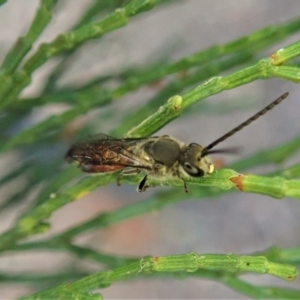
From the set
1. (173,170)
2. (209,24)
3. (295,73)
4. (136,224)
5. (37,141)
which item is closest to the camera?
(295,73)

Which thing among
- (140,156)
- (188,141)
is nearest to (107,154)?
(140,156)

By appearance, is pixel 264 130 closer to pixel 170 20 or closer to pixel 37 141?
pixel 170 20

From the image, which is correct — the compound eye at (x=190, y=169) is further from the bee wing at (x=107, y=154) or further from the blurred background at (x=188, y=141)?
the blurred background at (x=188, y=141)

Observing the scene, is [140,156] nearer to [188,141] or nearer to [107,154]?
[107,154]

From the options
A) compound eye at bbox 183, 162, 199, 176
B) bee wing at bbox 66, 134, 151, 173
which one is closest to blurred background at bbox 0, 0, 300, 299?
bee wing at bbox 66, 134, 151, 173

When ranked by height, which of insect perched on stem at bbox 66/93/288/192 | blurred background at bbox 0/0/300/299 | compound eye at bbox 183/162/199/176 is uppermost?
blurred background at bbox 0/0/300/299

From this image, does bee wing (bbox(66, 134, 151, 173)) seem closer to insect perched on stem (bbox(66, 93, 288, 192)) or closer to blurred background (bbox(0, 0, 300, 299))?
insect perched on stem (bbox(66, 93, 288, 192))

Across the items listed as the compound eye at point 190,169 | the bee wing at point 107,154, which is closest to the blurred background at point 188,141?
the bee wing at point 107,154

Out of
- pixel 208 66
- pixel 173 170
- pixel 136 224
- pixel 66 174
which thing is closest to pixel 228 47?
pixel 208 66
